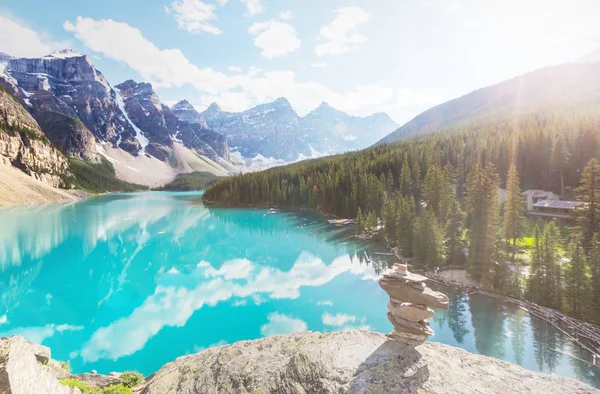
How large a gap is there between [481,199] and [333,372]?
3191cm

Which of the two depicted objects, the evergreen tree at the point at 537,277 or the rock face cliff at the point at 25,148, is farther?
the rock face cliff at the point at 25,148

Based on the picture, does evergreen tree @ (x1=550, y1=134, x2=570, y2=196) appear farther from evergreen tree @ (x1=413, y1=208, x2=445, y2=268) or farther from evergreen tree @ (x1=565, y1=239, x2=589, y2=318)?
evergreen tree @ (x1=565, y1=239, x2=589, y2=318)

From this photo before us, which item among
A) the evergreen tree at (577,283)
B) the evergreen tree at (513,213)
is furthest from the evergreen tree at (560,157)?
the evergreen tree at (577,283)

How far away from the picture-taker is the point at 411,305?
10.6 m

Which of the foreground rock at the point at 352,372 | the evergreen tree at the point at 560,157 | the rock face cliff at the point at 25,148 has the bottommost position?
the foreground rock at the point at 352,372

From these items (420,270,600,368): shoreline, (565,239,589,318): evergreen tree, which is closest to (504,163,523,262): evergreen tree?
(420,270,600,368): shoreline

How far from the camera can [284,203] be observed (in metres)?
115

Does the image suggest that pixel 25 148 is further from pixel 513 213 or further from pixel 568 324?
pixel 568 324

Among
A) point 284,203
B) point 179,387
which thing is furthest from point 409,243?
point 284,203

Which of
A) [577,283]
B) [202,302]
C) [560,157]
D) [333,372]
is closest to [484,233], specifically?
[577,283]

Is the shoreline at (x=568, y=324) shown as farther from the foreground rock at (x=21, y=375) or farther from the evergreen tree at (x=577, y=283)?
the foreground rock at (x=21, y=375)

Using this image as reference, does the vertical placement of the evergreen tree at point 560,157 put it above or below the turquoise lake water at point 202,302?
above

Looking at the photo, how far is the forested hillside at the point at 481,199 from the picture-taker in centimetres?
2519

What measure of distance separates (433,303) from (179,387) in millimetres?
9725
